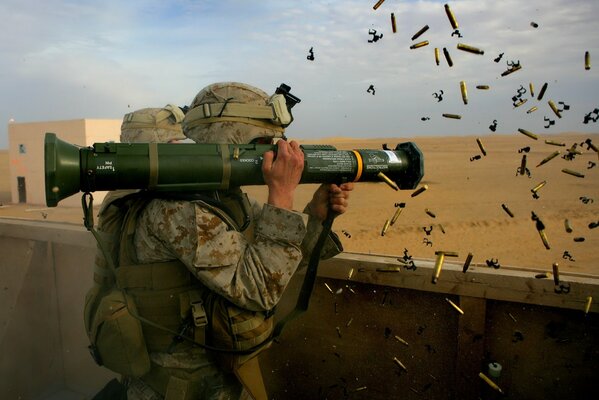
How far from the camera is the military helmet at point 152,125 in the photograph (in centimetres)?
463

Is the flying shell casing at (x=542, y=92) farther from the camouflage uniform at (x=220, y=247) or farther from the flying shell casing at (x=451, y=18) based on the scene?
the camouflage uniform at (x=220, y=247)

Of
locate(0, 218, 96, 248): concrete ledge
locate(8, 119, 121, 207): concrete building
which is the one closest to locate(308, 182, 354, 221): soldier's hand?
locate(0, 218, 96, 248): concrete ledge

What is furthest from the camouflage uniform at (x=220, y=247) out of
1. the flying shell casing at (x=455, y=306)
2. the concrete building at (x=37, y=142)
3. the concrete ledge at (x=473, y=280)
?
the concrete building at (x=37, y=142)

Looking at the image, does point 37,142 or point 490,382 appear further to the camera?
point 37,142

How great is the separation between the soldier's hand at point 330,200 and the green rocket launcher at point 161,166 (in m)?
0.24

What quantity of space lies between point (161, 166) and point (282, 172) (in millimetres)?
553

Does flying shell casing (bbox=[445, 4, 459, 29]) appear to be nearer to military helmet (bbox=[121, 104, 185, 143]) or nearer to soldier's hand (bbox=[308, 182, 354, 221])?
soldier's hand (bbox=[308, 182, 354, 221])

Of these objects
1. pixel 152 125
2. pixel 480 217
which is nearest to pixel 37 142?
pixel 480 217

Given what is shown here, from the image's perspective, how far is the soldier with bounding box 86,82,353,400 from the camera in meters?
2.22

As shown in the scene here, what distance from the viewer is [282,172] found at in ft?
7.77

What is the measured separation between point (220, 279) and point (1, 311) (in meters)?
3.70

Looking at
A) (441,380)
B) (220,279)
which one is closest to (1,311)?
(220,279)

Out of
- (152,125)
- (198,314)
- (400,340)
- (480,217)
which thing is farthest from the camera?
(480,217)

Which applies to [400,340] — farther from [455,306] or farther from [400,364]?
[455,306]
